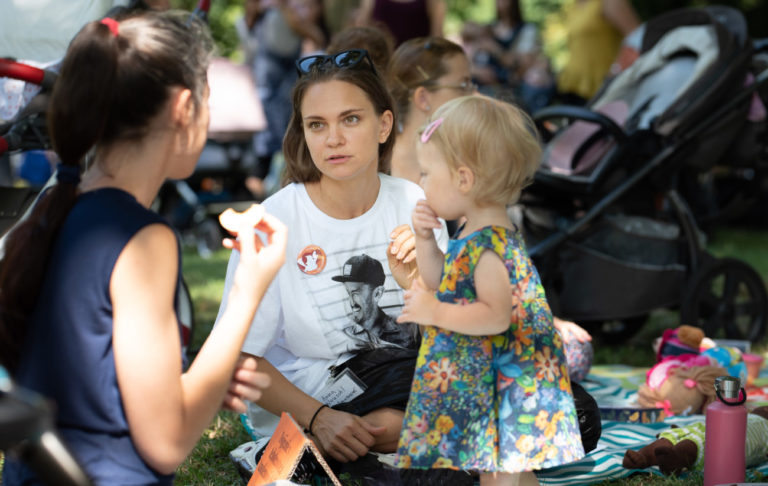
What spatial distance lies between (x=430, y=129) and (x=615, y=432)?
4.75ft

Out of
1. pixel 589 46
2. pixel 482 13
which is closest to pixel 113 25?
pixel 589 46

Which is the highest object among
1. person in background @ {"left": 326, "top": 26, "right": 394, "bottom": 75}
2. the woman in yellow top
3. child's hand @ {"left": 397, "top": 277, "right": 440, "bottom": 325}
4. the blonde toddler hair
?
the woman in yellow top

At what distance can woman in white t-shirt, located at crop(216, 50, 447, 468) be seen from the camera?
2406mm

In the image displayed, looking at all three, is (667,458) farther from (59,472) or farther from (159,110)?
(59,472)

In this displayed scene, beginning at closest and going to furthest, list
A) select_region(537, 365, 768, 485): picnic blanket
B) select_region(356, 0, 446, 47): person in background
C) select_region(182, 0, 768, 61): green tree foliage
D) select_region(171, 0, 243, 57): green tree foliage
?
select_region(537, 365, 768, 485): picnic blanket
select_region(356, 0, 446, 47): person in background
select_region(182, 0, 768, 61): green tree foliage
select_region(171, 0, 243, 57): green tree foliage

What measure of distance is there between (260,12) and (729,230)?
480cm

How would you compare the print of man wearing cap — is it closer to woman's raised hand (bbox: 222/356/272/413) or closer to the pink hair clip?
the pink hair clip

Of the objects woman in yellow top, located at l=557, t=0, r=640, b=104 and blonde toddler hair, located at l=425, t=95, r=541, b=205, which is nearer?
blonde toddler hair, located at l=425, t=95, r=541, b=205

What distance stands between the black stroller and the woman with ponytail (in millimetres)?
2295

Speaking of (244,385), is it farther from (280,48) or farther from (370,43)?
(280,48)

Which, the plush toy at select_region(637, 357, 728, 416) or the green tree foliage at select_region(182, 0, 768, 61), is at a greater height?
the green tree foliage at select_region(182, 0, 768, 61)

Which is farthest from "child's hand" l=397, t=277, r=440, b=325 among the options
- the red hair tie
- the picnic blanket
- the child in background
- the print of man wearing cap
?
the picnic blanket

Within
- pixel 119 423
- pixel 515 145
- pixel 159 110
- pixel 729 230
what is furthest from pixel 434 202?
pixel 729 230

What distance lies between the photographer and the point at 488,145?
6.26 feet
